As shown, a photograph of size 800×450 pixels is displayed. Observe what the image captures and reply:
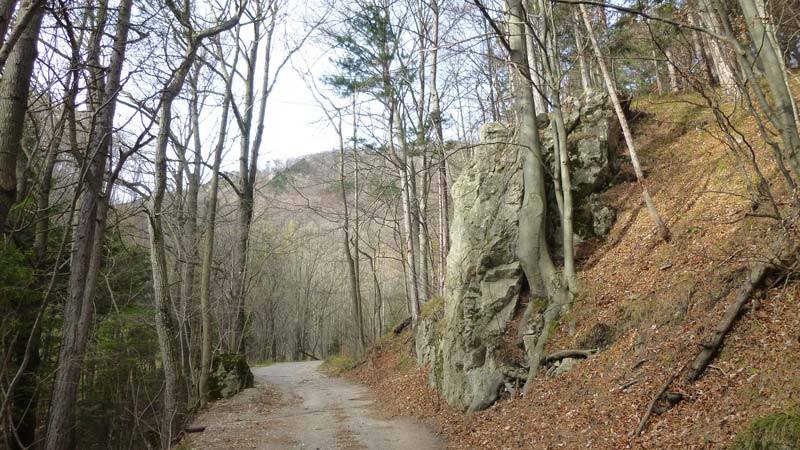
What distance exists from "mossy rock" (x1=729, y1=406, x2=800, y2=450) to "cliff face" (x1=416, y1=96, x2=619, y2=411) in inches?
177

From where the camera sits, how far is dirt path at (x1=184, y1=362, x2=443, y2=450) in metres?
7.70

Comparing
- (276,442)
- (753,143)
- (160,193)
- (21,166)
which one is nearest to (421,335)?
(276,442)

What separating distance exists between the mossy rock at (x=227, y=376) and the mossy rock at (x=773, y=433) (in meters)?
12.1

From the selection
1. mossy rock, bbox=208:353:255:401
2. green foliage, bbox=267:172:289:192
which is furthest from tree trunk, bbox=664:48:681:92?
green foliage, bbox=267:172:289:192

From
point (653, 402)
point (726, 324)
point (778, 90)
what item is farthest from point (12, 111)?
point (726, 324)

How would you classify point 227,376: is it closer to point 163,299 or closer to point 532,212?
point 163,299

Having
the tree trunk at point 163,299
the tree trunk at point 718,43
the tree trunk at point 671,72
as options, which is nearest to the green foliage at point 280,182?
the tree trunk at point 163,299

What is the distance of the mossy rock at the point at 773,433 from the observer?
3.38 meters

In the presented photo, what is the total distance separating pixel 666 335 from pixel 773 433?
243 centimetres

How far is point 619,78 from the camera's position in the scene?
22.0 metres

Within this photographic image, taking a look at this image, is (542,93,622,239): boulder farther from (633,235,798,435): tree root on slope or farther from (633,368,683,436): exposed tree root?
(633,368,683,436): exposed tree root

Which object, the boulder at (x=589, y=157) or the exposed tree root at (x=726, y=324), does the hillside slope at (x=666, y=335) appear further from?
the boulder at (x=589, y=157)

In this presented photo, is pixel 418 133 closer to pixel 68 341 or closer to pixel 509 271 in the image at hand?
pixel 509 271

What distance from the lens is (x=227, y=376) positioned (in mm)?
13109
